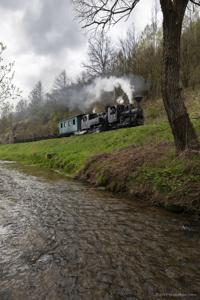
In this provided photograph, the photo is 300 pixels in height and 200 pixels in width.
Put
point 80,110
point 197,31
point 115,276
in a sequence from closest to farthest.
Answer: point 115,276 → point 197,31 → point 80,110

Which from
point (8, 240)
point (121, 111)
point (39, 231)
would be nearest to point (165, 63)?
point (39, 231)

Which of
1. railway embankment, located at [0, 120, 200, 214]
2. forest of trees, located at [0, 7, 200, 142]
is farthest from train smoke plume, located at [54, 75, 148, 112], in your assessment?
railway embankment, located at [0, 120, 200, 214]

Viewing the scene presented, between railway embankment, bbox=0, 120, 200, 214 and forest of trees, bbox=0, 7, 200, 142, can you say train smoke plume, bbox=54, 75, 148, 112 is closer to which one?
forest of trees, bbox=0, 7, 200, 142

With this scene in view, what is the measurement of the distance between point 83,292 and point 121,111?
73.2 feet

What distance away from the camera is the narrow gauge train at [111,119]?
24000 mm

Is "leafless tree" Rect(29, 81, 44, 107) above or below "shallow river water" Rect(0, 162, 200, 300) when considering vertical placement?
above

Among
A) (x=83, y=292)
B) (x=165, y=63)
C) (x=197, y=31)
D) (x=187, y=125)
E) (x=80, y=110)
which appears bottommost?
(x=83, y=292)

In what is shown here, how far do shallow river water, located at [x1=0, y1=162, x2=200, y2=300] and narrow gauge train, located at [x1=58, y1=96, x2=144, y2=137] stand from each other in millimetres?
15772

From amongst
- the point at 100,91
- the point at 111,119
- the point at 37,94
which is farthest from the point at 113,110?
the point at 37,94

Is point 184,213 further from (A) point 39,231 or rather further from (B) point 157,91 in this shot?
(B) point 157,91

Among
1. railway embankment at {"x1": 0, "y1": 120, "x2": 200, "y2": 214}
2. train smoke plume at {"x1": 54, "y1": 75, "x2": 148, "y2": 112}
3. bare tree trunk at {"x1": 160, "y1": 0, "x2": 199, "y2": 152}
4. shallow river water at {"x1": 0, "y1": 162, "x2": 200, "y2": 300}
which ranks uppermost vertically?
train smoke plume at {"x1": 54, "y1": 75, "x2": 148, "y2": 112}

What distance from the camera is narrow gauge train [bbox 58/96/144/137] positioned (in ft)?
78.7

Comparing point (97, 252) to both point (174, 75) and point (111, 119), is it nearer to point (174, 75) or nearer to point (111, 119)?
point (174, 75)

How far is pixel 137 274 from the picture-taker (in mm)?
4402
